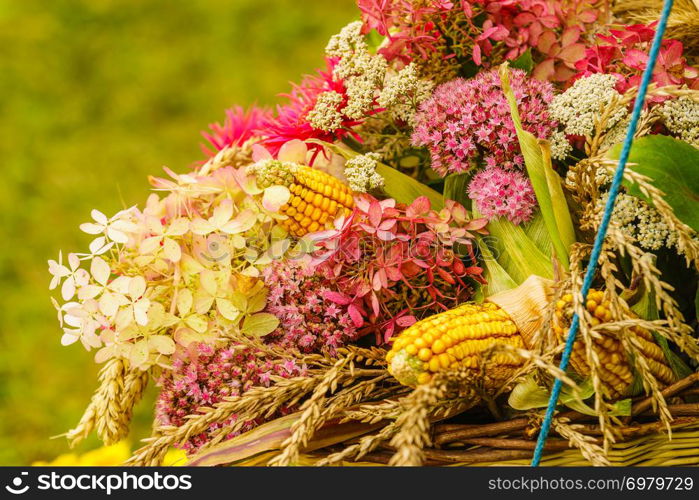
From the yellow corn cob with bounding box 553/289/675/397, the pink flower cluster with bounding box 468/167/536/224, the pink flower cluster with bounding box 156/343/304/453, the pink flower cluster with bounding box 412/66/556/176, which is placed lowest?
the yellow corn cob with bounding box 553/289/675/397

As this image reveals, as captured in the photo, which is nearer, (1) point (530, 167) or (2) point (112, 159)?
(1) point (530, 167)

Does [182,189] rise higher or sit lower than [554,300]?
higher

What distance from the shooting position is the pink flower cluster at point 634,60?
970 millimetres

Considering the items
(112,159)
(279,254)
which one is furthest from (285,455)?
(112,159)

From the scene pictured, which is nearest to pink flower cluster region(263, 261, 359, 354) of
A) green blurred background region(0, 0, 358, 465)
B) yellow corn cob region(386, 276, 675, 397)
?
yellow corn cob region(386, 276, 675, 397)

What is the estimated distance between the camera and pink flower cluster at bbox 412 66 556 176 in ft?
3.17

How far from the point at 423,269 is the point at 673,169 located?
34 centimetres

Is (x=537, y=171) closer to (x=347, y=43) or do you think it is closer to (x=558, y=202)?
(x=558, y=202)

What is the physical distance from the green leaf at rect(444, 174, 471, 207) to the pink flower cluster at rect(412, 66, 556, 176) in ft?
0.14

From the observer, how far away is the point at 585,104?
3.12ft

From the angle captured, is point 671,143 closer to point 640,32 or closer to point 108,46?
point 640,32

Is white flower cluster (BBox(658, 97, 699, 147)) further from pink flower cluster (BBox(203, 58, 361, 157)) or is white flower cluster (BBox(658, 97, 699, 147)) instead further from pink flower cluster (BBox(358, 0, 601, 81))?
pink flower cluster (BBox(203, 58, 361, 157))

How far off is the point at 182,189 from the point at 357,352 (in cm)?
34

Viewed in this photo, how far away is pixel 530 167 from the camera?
3.05 ft
